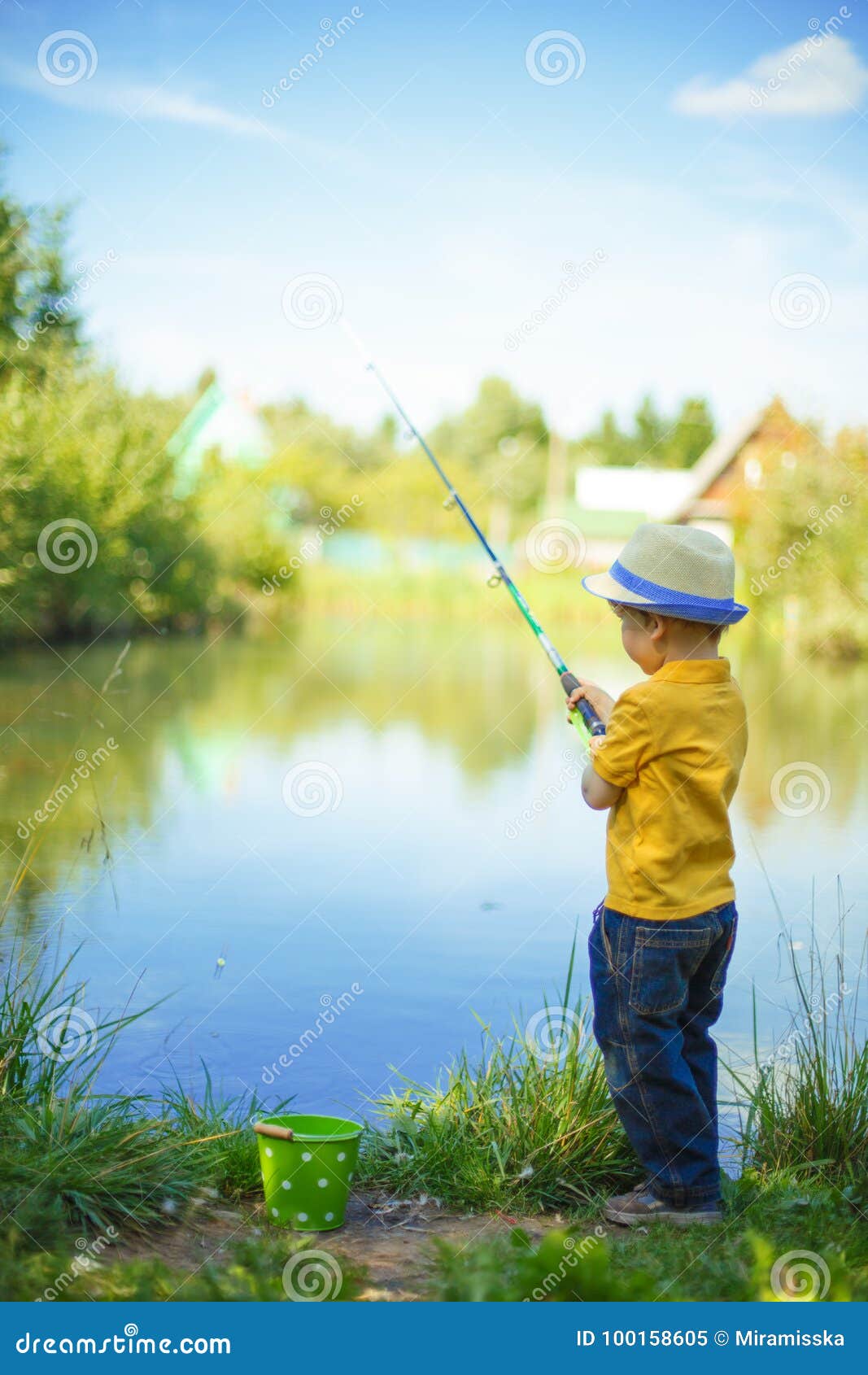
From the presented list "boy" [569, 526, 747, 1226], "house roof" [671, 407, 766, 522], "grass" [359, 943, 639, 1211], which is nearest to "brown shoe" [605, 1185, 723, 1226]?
"boy" [569, 526, 747, 1226]

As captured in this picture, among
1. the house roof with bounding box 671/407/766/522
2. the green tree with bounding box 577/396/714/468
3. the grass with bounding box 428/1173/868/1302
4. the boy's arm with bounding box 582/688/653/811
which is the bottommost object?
the grass with bounding box 428/1173/868/1302

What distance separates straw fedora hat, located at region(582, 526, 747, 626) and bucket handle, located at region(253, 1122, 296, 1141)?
1.24 meters

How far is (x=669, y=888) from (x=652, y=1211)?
66cm

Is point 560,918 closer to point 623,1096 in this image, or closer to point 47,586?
point 623,1096

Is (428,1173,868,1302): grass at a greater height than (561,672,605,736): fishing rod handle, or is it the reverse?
(561,672,605,736): fishing rod handle

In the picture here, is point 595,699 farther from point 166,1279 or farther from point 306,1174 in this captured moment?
point 166,1279

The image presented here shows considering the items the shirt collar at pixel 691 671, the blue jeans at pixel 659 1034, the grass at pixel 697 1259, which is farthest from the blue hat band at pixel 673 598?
the grass at pixel 697 1259

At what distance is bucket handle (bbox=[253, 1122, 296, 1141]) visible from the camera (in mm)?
2719

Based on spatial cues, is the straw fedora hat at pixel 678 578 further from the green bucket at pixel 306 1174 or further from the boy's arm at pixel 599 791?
the green bucket at pixel 306 1174

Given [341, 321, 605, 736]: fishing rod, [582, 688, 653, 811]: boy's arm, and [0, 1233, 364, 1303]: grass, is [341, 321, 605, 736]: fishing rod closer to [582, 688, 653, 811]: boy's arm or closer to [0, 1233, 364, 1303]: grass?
[582, 688, 653, 811]: boy's arm

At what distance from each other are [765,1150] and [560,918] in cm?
243

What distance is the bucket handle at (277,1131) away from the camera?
2.72 meters

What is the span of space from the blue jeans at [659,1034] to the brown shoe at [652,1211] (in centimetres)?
2

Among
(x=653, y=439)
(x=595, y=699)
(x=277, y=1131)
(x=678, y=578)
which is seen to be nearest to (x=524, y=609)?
(x=595, y=699)
